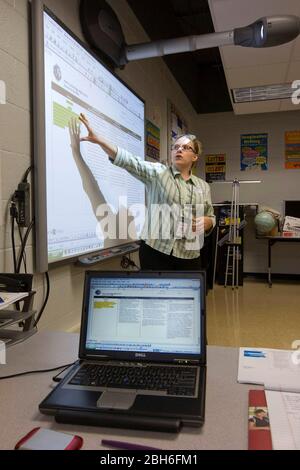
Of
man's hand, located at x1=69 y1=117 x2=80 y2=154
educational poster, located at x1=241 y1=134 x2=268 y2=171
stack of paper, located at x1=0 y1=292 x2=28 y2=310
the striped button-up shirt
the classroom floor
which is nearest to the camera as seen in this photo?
stack of paper, located at x1=0 y1=292 x2=28 y2=310

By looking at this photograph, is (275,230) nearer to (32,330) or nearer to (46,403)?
(32,330)

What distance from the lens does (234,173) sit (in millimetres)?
6020

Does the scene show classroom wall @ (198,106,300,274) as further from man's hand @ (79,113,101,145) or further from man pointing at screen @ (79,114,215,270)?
man's hand @ (79,113,101,145)

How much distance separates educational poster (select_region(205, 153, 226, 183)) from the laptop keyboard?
5.33 meters

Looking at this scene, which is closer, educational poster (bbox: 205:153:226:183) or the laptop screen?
the laptop screen

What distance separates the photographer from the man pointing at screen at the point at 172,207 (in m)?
2.11

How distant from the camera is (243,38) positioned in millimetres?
2355

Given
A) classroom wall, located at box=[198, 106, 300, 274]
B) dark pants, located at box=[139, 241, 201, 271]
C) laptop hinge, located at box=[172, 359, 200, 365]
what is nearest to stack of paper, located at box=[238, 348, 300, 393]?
laptop hinge, located at box=[172, 359, 200, 365]

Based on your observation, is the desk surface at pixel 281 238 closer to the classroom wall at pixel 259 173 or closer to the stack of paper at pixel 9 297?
the classroom wall at pixel 259 173

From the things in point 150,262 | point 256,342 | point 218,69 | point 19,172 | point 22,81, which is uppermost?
point 218,69

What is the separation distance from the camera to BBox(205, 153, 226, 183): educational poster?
6.05 meters

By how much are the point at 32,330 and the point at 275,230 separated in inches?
188

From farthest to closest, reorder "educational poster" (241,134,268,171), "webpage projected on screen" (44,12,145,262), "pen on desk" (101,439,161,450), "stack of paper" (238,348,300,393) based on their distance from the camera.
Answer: "educational poster" (241,134,268,171), "webpage projected on screen" (44,12,145,262), "stack of paper" (238,348,300,393), "pen on desk" (101,439,161,450)

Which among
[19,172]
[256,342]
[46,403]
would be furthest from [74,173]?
[256,342]
